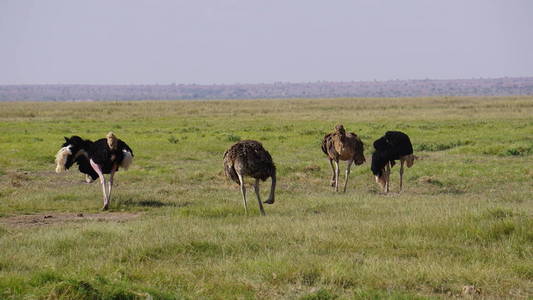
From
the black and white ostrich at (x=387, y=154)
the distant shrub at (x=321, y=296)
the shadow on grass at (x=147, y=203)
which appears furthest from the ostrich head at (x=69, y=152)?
the distant shrub at (x=321, y=296)

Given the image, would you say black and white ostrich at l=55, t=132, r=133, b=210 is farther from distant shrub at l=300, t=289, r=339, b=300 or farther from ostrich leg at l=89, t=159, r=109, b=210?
distant shrub at l=300, t=289, r=339, b=300

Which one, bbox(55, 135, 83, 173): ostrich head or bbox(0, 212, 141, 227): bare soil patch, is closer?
bbox(0, 212, 141, 227): bare soil patch

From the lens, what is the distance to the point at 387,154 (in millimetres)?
17109

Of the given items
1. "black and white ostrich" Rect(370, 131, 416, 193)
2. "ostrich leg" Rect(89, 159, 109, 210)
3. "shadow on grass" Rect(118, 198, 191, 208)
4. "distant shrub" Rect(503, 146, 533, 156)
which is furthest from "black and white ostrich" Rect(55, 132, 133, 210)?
"distant shrub" Rect(503, 146, 533, 156)

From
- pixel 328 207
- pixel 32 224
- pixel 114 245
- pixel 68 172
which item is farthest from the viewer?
pixel 68 172

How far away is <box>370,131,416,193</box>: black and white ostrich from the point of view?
16.9 m

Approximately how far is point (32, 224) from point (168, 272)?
510cm

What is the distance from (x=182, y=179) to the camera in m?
18.7

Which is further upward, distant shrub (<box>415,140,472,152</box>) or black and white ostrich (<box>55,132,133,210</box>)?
black and white ostrich (<box>55,132,133,210</box>)

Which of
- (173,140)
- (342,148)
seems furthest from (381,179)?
(173,140)

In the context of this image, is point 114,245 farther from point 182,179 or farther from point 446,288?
point 182,179

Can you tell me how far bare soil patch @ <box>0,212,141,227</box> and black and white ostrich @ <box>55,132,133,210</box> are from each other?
0.67 meters

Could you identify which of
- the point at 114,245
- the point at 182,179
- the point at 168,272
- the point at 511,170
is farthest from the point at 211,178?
the point at 168,272

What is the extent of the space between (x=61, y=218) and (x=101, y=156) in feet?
6.00
